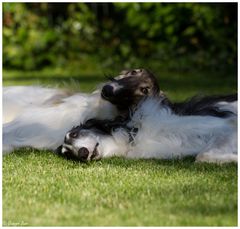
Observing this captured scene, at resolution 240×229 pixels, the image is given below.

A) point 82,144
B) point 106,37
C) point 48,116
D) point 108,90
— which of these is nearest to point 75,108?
point 48,116

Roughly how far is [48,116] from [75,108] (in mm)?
245

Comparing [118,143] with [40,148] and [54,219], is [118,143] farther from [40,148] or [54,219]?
[54,219]

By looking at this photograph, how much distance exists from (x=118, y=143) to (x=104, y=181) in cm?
96

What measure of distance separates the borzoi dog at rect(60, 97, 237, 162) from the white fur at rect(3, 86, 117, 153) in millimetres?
174

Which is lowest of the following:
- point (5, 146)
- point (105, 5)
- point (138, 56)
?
point (138, 56)

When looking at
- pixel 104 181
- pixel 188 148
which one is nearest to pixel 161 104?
pixel 188 148

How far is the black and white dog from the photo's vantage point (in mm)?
5488

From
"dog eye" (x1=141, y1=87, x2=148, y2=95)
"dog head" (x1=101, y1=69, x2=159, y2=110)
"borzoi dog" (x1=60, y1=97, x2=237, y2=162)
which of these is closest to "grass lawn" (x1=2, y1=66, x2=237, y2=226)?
"borzoi dog" (x1=60, y1=97, x2=237, y2=162)

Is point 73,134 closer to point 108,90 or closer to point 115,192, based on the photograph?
point 108,90

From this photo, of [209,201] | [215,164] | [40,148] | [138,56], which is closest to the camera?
[209,201]

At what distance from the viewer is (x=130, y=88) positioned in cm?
546

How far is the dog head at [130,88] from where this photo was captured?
5.40m

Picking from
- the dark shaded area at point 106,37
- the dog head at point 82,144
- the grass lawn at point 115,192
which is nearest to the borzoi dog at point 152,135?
the dog head at point 82,144

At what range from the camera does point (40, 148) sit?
5758mm
